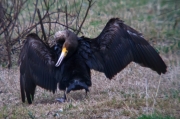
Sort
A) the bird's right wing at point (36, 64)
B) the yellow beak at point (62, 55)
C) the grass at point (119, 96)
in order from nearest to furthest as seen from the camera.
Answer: the grass at point (119, 96) → the yellow beak at point (62, 55) → the bird's right wing at point (36, 64)

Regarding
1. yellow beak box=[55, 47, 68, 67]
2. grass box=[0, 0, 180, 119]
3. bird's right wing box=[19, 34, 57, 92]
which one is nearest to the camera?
grass box=[0, 0, 180, 119]

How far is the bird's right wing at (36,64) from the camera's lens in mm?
7754

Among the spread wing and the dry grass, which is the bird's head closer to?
the spread wing

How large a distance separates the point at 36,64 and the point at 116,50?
45.4 inches

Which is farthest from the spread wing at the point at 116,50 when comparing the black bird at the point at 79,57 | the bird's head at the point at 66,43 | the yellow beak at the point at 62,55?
the yellow beak at the point at 62,55

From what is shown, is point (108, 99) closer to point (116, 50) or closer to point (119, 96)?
point (119, 96)

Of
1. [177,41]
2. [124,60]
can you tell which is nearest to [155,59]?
[124,60]

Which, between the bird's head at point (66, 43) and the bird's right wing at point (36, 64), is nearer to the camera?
the bird's head at point (66, 43)

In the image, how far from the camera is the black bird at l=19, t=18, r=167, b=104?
7.70 meters

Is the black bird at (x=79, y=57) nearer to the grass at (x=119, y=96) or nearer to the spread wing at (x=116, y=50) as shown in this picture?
the spread wing at (x=116, y=50)

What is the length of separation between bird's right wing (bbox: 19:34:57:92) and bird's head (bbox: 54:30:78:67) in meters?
0.19

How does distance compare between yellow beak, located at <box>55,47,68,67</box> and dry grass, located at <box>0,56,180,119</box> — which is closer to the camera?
dry grass, located at <box>0,56,180,119</box>

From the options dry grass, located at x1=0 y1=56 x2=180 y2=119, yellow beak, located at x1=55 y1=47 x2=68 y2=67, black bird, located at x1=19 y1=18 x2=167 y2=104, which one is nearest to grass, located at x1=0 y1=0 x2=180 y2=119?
dry grass, located at x1=0 y1=56 x2=180 y2=119

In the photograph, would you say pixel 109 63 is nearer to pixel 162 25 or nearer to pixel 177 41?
pixel 177 41
